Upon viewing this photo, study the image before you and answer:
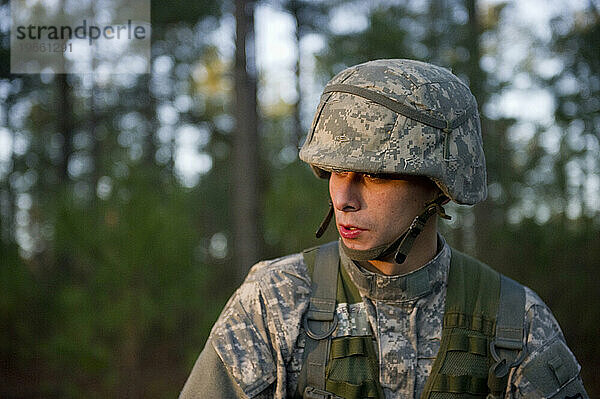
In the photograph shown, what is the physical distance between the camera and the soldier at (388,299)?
79.0 inches

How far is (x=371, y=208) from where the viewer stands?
202cm

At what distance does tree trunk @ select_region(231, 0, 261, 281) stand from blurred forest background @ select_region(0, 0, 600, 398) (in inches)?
0.7

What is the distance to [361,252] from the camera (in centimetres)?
204

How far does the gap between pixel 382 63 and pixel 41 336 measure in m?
7.14

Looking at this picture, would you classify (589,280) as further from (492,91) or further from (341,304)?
(341,304)

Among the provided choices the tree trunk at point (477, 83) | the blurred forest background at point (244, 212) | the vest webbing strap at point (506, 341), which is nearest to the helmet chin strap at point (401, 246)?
the vest webbing strap at point (506, 341)

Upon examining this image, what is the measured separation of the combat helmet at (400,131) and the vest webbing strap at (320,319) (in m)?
0.21

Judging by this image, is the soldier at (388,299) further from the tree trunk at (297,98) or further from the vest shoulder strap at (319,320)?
the tree trunk at (297,98)

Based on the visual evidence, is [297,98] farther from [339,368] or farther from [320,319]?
[339,368]

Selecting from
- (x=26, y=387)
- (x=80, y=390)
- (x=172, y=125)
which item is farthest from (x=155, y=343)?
(x=172, y=125)

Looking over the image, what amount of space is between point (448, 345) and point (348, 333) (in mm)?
367

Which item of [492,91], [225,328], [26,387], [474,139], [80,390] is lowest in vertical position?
[26,387]

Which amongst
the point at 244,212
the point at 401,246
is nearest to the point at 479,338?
the point at 401,246

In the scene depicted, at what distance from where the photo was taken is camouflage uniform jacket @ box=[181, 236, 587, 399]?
1.98 metres
